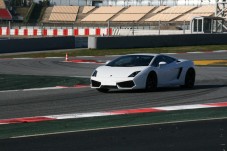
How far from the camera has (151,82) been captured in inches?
709

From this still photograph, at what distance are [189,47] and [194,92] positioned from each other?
25564 mm

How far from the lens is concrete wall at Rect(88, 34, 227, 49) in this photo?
42.0 meters

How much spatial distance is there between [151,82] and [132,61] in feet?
2.82

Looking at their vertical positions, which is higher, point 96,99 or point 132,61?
point 132,61

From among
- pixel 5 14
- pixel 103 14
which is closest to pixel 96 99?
pixel 5 14

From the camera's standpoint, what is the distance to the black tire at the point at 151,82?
17938mm

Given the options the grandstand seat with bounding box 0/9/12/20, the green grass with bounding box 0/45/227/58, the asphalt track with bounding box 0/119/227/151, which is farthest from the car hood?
the grandstand seat with bounding box 0/9/12/20

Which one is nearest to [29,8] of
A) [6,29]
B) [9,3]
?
[9,3]

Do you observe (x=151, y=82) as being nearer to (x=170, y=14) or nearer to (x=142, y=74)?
(x=142, y=74)

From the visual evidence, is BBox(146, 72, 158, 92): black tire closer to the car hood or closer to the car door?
the car door

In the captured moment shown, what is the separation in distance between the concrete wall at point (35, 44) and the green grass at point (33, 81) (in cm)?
1703

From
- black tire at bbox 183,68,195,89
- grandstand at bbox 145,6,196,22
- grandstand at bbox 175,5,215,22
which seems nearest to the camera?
black tire at bbox 183,68,195,89

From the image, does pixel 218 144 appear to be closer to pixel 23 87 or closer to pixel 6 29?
pixel 23 87

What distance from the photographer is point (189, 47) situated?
1705 inches
